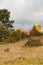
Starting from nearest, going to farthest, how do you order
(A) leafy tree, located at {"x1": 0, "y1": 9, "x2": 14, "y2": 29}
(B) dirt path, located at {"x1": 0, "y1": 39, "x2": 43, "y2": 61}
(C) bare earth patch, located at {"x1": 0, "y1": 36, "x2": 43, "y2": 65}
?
1. (C) bare earth patch, located at {"x1": 0, "y1": 36, "x2": 43, "y2": 65}
2. (B) dirt path, located at {"x1": 0, "y1": 39, "x2": 43, "y2": 61}
3. (A) leafy tree, located at {"x1": 0, "y1": 9, "x2": 14, "y2": 29}

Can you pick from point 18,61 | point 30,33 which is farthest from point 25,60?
point 30,33

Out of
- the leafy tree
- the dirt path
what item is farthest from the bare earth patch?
the leafy tree

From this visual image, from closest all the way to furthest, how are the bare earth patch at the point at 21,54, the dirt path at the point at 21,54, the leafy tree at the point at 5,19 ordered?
the bare earth patch at the point at 21,54
the dirt path at the point at 21,54
the leafy tree at the point at 5,19

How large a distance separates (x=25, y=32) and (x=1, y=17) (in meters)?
5.99

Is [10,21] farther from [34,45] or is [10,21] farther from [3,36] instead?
[34,45]

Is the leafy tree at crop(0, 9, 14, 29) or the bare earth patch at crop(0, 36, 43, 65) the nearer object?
the bare earth patch at crop(0, 36, 43, 65)

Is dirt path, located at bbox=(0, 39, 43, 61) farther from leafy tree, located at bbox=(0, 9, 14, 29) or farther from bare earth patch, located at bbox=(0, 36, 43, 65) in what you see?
leafy tree, located at bbox=(0, 9, 14, 29)

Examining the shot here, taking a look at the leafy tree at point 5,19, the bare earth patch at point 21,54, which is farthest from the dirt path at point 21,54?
the leafy tree at point 5,19

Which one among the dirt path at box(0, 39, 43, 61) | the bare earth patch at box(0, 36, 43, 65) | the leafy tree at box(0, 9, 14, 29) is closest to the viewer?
the bare earth patch at box(0, 36, 43, 65)

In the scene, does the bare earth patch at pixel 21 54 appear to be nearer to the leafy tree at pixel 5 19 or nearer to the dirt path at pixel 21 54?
the dirt path at pixel 21 54

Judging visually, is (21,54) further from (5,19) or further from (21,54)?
(5,19)

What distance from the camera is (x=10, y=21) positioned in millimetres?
37312

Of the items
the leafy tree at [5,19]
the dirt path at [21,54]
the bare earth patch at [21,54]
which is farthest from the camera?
the leafy tree at [5,19]

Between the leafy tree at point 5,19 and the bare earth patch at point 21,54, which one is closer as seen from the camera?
the bare earth patch at point 21,54
